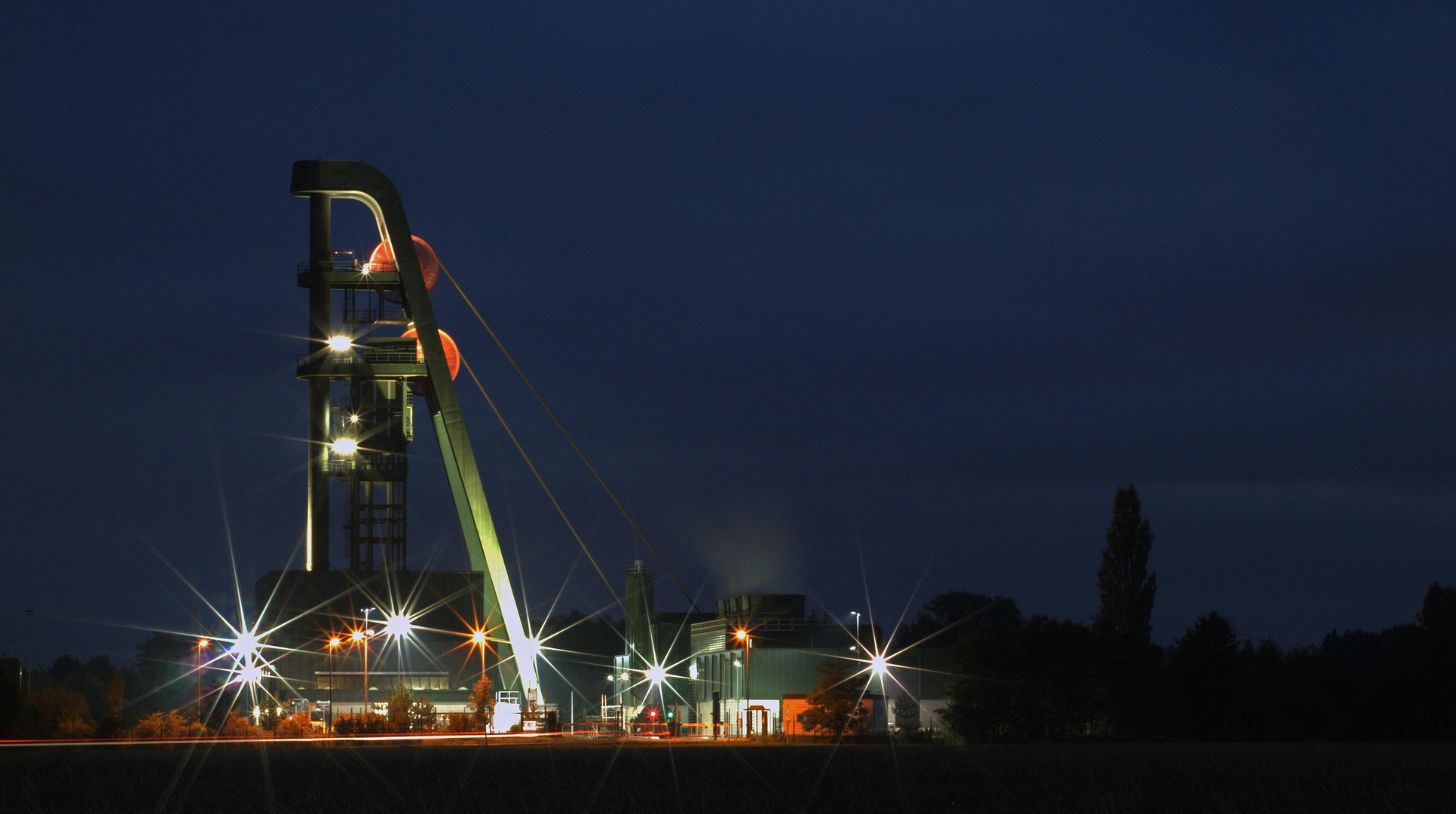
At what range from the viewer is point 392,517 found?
74625mm

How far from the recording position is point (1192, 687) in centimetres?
5644

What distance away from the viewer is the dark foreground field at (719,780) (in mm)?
27141

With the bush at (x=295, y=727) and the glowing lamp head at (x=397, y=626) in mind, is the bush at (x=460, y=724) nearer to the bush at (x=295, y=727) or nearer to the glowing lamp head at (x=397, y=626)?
the bush at (x=295, y=727)

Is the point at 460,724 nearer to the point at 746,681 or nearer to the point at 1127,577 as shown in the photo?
the point at 746,681

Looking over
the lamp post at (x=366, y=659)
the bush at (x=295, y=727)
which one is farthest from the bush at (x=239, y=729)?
the lamp post at (x=366, y=659)

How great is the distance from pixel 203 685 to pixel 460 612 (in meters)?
17.3

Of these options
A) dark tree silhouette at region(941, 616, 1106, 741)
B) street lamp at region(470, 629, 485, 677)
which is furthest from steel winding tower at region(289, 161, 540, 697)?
dark tree silhouette at region(941, 616, 1106, 741)

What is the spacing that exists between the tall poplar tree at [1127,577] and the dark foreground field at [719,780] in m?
28.7

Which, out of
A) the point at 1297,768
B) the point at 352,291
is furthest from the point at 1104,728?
the point at 352,291

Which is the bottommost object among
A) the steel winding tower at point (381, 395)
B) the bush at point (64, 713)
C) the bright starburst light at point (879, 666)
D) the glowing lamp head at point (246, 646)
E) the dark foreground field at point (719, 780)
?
the dark foreground field at point (719, 780)

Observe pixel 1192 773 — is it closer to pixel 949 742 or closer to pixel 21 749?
pixel 949 742

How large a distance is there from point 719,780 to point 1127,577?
44050 millimetres

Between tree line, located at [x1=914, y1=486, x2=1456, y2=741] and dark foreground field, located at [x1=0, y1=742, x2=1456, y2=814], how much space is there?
12144 millimetres

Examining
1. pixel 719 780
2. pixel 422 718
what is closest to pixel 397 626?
pixel 422 718
